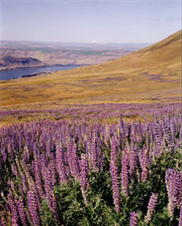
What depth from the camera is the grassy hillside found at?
3403 cm

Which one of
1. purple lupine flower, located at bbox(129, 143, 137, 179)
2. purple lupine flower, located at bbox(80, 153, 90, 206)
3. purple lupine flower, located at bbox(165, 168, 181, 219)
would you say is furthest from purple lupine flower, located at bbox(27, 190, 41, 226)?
purple lupine flower, located at bbox(165, 168, 181, 219)

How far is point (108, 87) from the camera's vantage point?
169 ft

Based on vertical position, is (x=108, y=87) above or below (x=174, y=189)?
below

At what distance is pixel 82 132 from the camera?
6.38 meters

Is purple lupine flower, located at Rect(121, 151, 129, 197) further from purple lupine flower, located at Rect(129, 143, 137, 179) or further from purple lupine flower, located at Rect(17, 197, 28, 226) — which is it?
purple lupine flower, located at Rect(17, 197, 28, 226)

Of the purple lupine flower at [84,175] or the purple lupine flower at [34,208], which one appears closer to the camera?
the purple lupine flower at [34,208]

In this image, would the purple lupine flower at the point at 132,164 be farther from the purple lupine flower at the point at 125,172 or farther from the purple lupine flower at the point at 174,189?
the purple lupine flower at the point at 174,189

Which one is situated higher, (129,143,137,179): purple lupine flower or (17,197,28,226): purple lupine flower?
(129,143,137,179): purple lupine flower

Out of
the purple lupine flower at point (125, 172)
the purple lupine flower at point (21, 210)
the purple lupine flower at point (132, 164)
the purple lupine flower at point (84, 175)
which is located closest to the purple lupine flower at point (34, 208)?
the purple lupine flower at point (21, 210)

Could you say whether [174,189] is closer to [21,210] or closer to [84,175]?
[84,175]

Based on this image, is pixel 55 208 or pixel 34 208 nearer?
pixel 34 208

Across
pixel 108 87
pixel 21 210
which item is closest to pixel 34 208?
pixel 21 210

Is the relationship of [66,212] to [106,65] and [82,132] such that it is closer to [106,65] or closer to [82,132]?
[82,132]

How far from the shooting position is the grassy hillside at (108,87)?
112 feet
